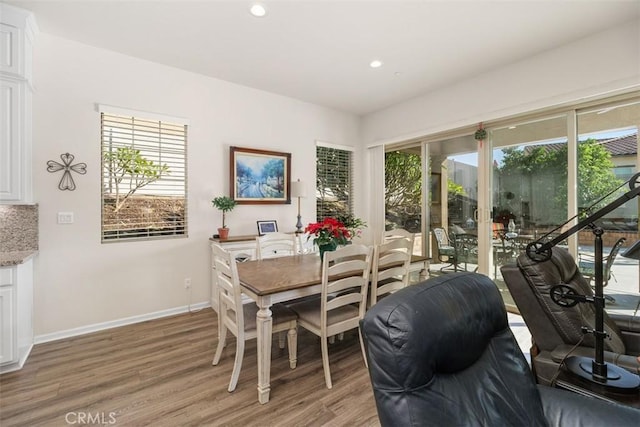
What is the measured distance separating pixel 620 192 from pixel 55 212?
5.46 m

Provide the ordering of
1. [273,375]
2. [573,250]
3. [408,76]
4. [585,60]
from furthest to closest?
1. [408,76]
2. [573,250]
3. [585,60]
4. [273,375]

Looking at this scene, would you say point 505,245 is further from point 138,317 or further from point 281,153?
point 138,317

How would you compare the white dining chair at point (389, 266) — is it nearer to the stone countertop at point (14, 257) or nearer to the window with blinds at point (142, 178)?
the window with blinds at point (142, 178)

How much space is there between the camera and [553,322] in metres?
1.62

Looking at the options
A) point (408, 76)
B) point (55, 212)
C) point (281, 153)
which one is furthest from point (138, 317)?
point (408, 76)

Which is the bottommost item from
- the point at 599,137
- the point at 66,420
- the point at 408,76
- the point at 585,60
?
the point at 66,420

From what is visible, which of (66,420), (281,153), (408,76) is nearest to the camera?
(66,420)

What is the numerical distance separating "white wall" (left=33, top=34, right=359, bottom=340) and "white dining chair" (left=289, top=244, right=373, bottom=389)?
6.13 ft

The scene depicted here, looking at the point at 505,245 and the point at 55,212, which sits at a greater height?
the point at 55,212

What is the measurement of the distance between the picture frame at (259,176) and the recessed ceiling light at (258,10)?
5.60 feet

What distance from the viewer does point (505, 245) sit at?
3613mm

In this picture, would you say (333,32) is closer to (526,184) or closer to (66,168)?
(526,184)

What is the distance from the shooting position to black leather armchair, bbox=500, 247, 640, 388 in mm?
1521

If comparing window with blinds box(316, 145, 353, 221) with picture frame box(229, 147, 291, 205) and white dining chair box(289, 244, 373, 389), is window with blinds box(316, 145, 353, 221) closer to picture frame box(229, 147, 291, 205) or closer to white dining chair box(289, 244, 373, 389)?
picture frame box(229, 147, 291, 205)
